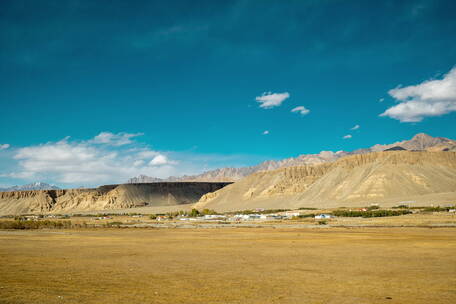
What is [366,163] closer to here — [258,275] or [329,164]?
[329,164]

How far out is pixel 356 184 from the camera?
449 ft

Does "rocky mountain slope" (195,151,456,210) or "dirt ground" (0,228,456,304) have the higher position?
"rocky mountain slope" (195,151,456,210)

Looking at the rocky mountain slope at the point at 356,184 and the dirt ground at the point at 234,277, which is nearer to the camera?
the dirt ground at the point at 234,277

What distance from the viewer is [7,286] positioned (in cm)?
1579

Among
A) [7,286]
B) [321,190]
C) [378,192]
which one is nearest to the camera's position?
[7,286]

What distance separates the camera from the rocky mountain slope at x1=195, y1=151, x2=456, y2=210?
124 meters

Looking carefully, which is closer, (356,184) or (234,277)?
(234,277)

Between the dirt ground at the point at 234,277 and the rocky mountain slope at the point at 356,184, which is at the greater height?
the rocky mountain slope at the point at 356,184

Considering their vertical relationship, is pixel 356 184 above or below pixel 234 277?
above

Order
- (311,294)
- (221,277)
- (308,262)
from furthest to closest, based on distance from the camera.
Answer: (308,262), (221,277), (311,294)

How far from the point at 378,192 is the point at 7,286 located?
398 feet

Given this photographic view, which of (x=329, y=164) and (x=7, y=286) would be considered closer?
(x=7, y=286)

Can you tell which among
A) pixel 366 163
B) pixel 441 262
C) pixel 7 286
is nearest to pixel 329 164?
pixel 366 163

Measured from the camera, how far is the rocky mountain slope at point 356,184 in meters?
124
